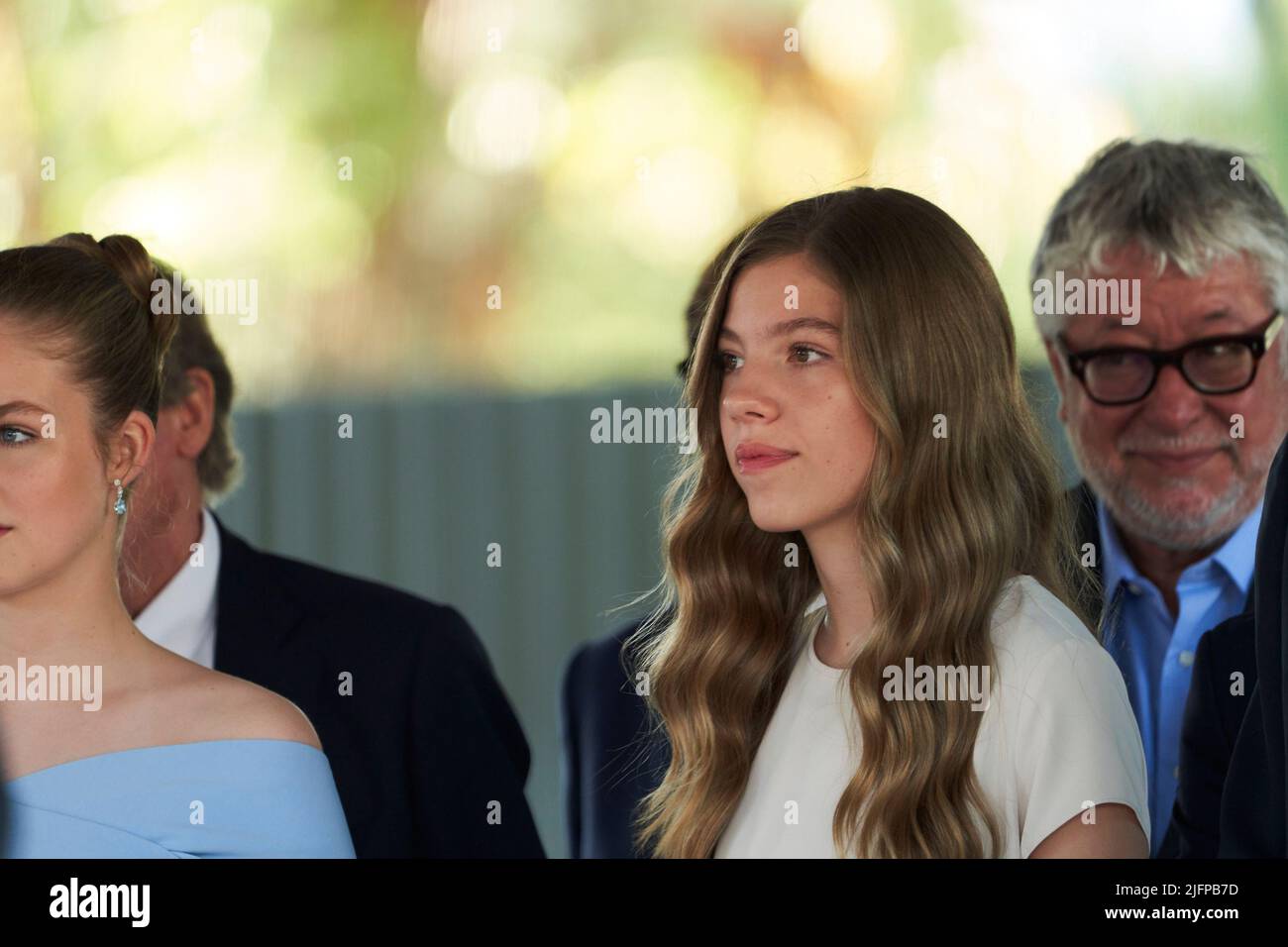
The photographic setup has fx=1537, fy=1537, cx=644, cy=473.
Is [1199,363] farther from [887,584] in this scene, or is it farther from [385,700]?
[385,700]

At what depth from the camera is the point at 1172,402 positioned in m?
3.20

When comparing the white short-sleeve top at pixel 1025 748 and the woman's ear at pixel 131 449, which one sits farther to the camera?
the woman's ear at pixel 131 449

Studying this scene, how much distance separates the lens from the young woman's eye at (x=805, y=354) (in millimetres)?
2412

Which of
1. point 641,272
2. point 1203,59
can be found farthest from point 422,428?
point 1203,59

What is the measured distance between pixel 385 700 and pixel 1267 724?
65.1 inches

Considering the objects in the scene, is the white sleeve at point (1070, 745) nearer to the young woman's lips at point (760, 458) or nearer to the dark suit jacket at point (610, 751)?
the young woman's lips at point (760, 458)

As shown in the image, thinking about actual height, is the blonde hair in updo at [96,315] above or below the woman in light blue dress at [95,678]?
above

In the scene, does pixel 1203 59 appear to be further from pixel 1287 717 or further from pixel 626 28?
pixel 1287 717

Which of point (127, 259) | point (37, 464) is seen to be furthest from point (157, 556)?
point (127, 259)

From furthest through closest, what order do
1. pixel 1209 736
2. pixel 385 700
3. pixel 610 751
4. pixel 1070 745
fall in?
pixel 610 751, pixel 385 700, pixel 1209 736, pixel 1070 745

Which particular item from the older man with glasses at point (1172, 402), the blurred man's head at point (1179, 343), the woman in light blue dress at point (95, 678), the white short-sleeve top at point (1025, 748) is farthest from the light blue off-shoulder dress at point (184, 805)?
the blurred man's head at point (1179, 343)

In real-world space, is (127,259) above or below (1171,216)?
below

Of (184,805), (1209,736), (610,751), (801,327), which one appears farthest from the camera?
(610,751)

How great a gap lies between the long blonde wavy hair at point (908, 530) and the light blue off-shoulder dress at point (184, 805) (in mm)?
608
